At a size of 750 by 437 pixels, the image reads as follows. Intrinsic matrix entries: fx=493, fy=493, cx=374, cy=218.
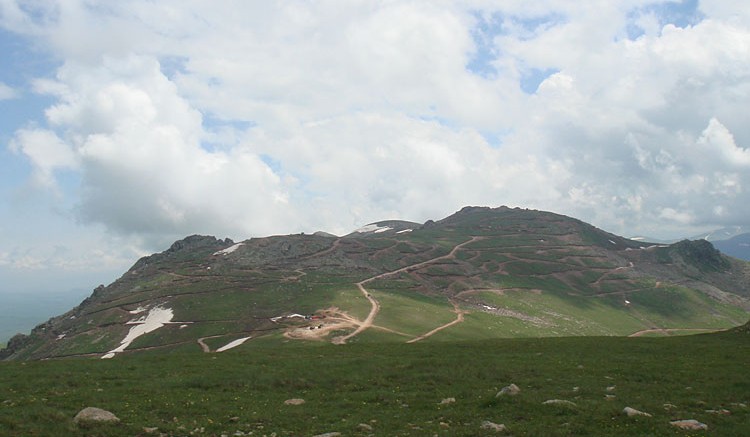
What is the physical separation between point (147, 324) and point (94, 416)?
293 feet

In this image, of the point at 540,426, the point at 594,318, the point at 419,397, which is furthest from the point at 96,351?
the point at 594,318

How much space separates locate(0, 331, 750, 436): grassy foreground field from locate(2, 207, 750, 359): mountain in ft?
139

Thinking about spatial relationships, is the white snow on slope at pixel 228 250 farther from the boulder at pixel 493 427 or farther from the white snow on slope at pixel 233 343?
the boulder at pixel 493 427

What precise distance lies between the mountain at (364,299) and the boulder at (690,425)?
62144mm

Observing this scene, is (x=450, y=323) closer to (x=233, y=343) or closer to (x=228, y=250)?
(x=233, y=343)

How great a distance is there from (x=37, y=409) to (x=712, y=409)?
36.1 m

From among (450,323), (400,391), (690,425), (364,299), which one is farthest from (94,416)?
(364,299)

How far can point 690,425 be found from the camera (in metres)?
22.6

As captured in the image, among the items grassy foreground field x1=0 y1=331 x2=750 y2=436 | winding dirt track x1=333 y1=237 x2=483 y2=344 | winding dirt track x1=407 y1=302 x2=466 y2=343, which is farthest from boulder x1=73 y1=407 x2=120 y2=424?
winding dirt track x1=407 y1=302 x2=466 y2=343

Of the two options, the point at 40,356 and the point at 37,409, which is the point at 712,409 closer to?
the point at 37,409

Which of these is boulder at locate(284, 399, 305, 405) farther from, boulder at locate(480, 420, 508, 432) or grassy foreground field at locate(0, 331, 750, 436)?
boulder at locate(480, 420, 508, 432)

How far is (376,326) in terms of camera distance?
91.9 metres

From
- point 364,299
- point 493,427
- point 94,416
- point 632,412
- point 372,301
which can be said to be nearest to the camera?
point 493,427

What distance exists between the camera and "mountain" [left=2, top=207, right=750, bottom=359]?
96125 millimetres
